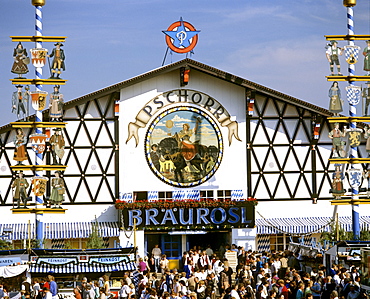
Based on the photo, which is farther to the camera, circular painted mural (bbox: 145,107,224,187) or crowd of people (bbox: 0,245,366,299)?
circular painted mural (bbox: 145,107,224,187)

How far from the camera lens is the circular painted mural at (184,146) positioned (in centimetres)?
4434

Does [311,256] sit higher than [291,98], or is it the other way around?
[291,98]

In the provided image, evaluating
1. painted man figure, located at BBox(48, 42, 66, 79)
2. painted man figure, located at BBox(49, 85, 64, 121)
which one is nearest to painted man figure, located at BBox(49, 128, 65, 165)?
painted man figure, located at BBox(49, 85, 64, 121)

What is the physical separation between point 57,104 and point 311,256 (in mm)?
12543

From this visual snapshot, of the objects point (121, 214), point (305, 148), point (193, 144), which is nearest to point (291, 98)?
point (305, 148)

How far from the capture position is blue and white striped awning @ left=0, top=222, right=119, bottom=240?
42.6m

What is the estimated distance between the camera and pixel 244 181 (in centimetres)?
4500

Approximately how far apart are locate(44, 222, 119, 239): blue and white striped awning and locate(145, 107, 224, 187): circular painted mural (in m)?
3.78

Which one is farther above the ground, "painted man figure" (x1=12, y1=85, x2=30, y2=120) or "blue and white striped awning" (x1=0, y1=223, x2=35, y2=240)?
"painted man figure" (x1=12, y1=85, x2=30, y2=120)

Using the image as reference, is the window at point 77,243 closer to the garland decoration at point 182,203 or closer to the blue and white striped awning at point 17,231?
the blue and white striped awning at point 17,231

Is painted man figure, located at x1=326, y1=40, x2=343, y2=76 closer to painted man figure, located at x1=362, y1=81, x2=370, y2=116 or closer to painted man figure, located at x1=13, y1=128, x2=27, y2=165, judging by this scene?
painted man figure, located at x1=362, y1=81, x2=370, y2=116

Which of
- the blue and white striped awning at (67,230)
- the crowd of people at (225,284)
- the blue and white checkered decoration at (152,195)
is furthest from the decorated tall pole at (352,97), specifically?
the blue and white striped awning at (67,230)

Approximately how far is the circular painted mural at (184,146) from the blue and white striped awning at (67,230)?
12.6 ft

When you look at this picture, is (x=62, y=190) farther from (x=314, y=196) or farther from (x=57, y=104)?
(x=314, y=196)
